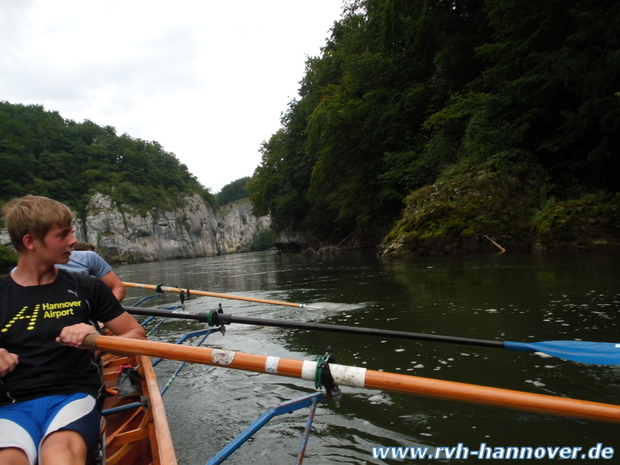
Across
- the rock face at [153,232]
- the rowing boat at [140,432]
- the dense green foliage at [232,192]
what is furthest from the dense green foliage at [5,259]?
the dense green foliage at [232,192]

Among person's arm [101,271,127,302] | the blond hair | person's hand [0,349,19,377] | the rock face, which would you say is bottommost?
person's hand [0,349,19,377]

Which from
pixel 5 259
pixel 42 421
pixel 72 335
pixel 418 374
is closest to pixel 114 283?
pixel 72 335

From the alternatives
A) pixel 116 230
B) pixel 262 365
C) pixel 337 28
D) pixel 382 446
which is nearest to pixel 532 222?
pixel 382 446

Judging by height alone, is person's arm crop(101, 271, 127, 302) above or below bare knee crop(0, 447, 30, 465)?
above

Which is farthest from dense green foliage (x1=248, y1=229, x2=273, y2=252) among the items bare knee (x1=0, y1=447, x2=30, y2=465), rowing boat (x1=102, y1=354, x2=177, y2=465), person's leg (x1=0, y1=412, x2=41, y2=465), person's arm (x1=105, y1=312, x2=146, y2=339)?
bare knee (x1=0, y1=447, x2=30, y2=465)

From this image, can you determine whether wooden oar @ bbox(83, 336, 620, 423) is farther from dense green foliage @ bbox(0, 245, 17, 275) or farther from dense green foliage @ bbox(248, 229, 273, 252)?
dense green foliage @ bbox(248, 229, 273, 252)

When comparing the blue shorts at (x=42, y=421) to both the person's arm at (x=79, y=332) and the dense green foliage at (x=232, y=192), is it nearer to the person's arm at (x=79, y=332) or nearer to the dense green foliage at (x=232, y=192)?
the person's arm at (x=79, y=332)

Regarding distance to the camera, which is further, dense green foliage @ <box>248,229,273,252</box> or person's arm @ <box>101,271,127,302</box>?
dense green foliage @ <box>248,229,273,252</box>

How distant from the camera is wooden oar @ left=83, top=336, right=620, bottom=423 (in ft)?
4.48

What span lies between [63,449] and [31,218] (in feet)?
3.53

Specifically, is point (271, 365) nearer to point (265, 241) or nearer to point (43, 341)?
point (43, 341)

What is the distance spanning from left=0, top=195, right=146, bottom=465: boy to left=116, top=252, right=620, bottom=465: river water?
1.06 meters

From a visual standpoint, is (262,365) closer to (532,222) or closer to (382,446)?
(382,446)

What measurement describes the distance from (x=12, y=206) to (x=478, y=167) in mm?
15308
